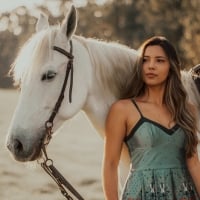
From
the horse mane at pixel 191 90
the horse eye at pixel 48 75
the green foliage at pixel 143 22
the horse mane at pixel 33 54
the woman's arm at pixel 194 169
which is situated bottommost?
the woman's arm at pixel 194 169

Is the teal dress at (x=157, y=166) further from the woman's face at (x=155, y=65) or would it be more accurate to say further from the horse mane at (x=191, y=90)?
the horse mane at (x=191, y=90)

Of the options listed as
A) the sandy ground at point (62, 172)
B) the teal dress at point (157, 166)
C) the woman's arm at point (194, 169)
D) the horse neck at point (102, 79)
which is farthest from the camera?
the sandy ground at point (62, 172)

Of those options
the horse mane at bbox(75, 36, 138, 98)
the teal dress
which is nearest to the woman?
the teal dress

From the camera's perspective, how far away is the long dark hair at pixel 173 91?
3.22m

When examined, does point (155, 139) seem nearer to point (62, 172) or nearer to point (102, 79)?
point (102, 79)

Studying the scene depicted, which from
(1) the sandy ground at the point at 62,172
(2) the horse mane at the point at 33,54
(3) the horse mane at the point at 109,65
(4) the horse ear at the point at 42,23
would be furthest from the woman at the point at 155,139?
(1) the sandy ground at the point at 62,172

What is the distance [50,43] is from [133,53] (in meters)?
0.63

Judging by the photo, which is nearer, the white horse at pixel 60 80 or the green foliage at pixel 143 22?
the white horse at pixel 60 80

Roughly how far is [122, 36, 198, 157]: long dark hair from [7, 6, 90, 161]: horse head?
326 mm

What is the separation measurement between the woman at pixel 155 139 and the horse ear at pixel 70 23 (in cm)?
45

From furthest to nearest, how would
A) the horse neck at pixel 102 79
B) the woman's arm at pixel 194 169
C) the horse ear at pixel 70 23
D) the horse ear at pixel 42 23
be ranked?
1. the horse ear at pixel 42 23
2. the horse neck at pixel 102 79
3. the horse ear at pixel 70 23
4. the woman's arm at pixel 194 169

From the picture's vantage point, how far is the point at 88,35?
198 ft

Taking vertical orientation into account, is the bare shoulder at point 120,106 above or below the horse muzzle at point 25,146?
above

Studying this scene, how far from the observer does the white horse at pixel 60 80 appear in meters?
3.20
